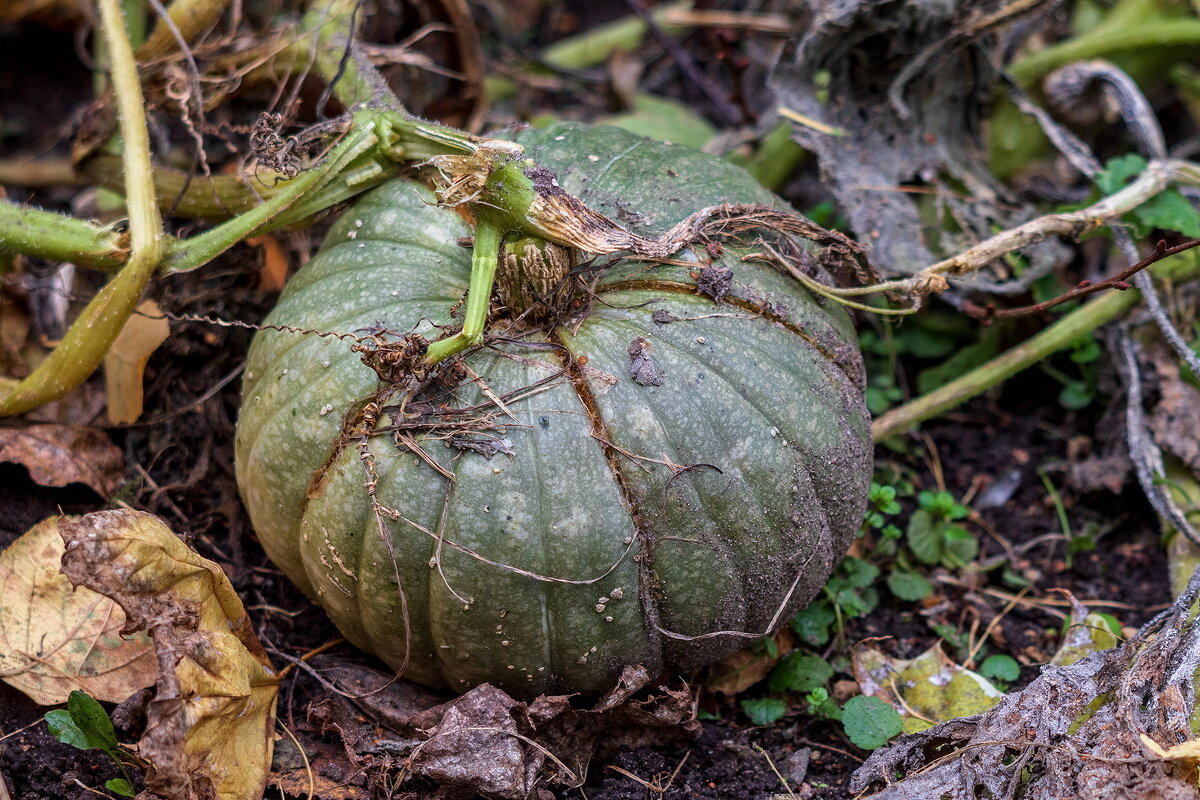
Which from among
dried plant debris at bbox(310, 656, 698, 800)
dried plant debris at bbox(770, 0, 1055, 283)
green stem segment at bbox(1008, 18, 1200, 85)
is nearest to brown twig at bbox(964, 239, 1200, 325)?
dried plant debris at bbox(770, 0, 1055, 283)

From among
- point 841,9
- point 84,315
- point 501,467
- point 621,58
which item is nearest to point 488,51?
point 621,58

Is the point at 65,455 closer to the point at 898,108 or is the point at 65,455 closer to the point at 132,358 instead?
the point at 132,358

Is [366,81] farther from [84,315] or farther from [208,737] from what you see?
[208,737]

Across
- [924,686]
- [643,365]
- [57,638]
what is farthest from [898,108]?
[57,638]

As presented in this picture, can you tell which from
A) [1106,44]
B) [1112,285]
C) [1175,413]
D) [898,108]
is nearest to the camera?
[1112,285]

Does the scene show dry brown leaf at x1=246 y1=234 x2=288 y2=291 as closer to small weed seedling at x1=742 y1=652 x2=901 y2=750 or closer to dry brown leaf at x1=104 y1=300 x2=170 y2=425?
dry brown leaf at x1=104 y1=300 x2=170 y2=425
